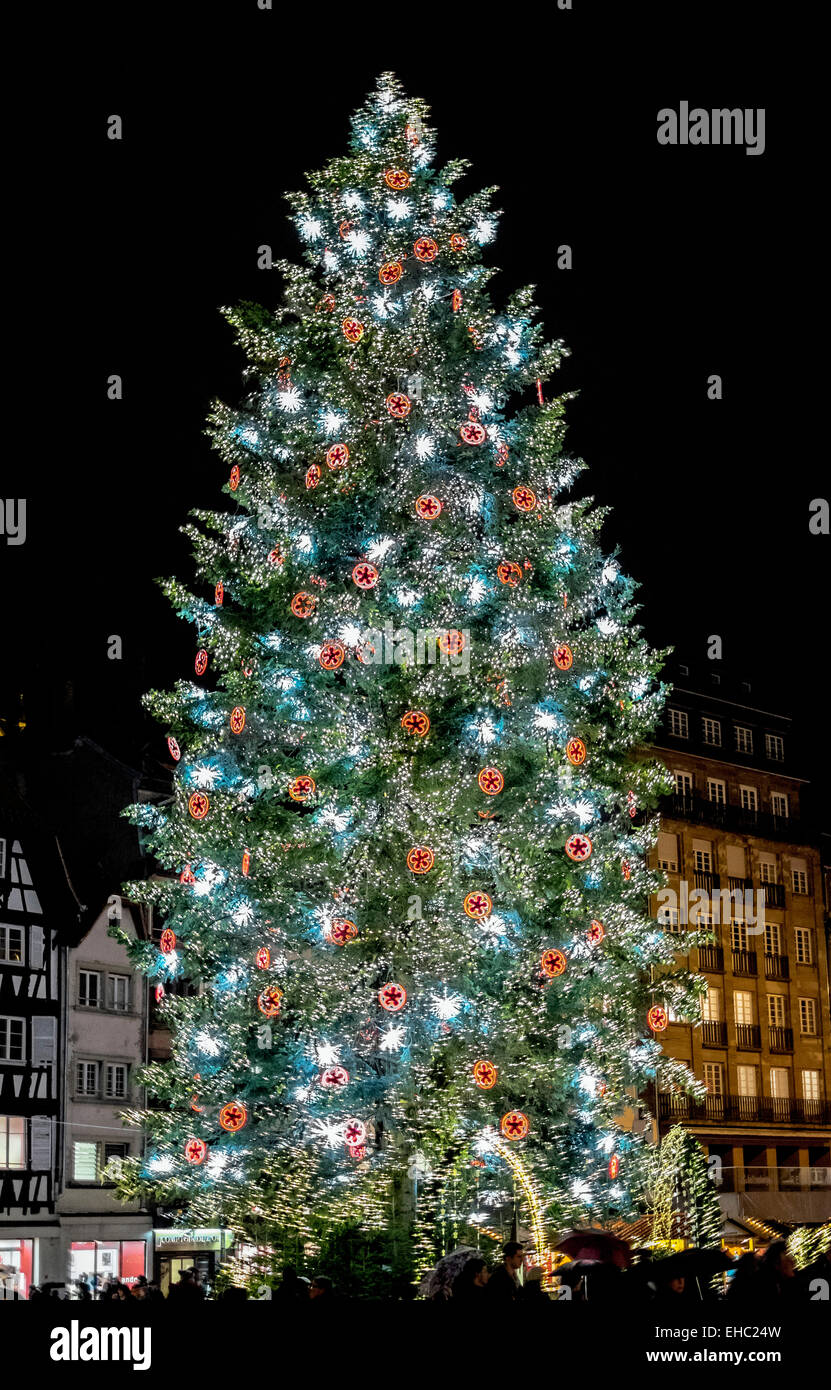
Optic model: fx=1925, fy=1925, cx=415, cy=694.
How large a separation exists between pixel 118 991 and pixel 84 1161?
14.4ft

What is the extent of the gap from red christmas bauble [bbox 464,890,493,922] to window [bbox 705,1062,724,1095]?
45.2 m

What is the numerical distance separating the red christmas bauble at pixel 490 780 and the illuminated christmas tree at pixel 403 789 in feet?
0.09

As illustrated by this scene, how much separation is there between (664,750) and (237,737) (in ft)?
144

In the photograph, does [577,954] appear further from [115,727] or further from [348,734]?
[115,727]

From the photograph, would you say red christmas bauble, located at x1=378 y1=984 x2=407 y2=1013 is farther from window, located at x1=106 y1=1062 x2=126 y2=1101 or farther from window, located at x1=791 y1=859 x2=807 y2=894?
window, located at x1=791 y1=859 x2=807 y2=894

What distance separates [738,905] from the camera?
67.9 meters

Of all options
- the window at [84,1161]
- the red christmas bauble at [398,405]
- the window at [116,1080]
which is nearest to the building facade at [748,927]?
the window at [116,1080]

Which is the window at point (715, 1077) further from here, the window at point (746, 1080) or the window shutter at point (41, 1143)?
the window shutter at point (41, 1143)

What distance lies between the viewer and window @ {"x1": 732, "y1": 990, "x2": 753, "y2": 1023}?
66.4 m

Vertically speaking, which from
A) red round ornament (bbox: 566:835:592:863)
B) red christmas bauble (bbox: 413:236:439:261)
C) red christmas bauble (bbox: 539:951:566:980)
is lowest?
red christmas bauble (bbox: 539:951:566:980)

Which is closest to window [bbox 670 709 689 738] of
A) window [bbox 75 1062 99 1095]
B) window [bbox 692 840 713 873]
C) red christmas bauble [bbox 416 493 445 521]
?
window [bbox 692 840 713 873]

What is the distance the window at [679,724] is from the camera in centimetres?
6712
